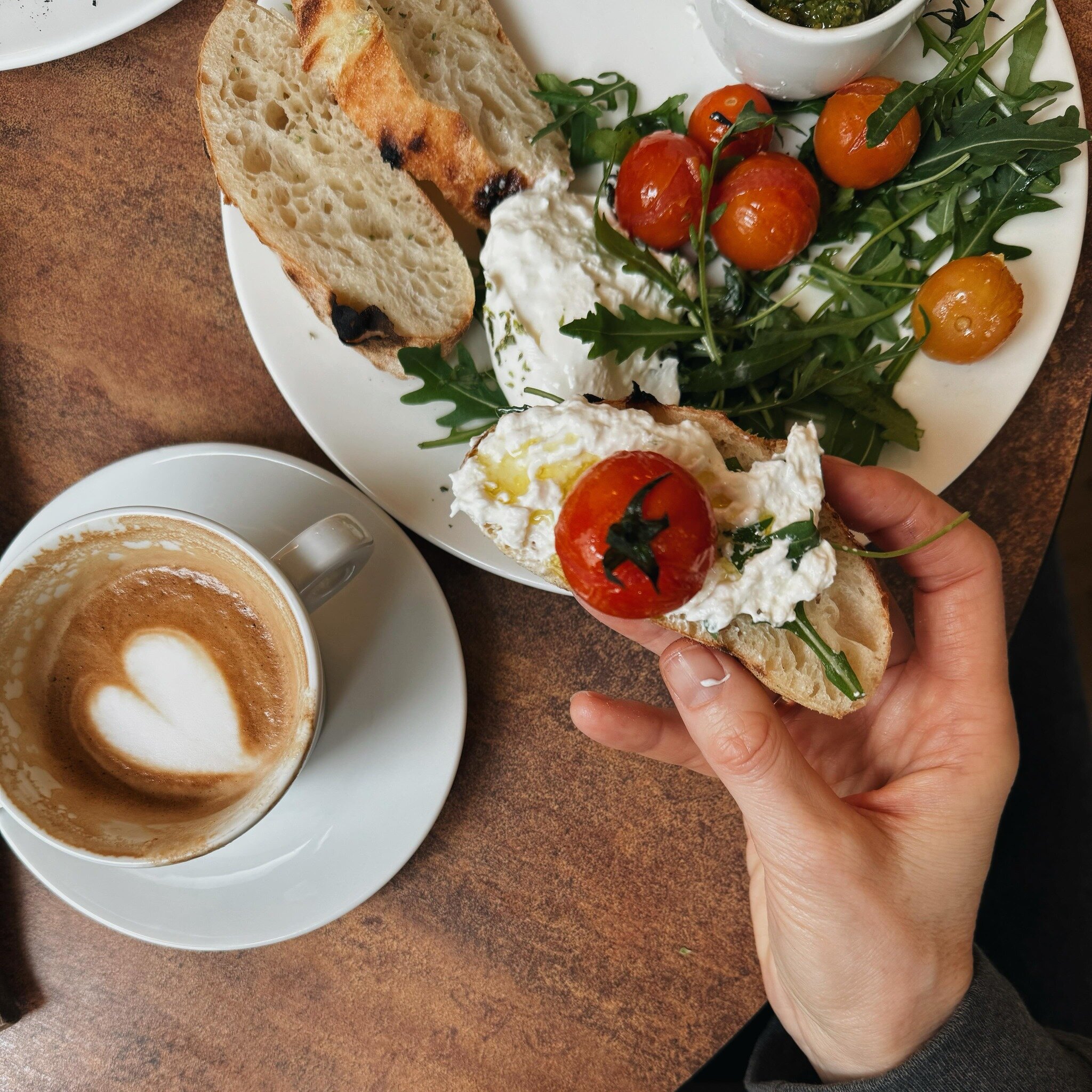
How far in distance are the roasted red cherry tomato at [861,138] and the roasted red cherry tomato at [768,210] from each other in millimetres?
53

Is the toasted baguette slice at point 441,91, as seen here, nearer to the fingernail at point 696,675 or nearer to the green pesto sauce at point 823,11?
the green pesto sauce at point 823,11

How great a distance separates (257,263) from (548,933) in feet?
4.31

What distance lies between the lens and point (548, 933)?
63.1 inches

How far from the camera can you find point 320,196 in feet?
4.93

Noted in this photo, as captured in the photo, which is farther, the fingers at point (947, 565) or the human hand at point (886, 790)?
→ the fingers at point (947, 565)

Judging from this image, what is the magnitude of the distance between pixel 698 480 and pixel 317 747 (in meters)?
0.86

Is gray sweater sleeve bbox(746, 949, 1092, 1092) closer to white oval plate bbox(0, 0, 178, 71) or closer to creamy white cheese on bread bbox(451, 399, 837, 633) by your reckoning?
creamy white cheese on bread bbox(451, 399, 837, 633)

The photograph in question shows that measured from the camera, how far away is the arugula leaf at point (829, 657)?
1.13 meters

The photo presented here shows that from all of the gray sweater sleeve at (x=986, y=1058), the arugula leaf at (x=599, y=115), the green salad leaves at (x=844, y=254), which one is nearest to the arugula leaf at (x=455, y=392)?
the green salad leaves at (x=844, y=254)

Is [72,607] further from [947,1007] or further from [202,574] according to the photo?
[947,1007]

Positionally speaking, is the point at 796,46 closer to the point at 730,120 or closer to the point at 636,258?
the point at 730,120

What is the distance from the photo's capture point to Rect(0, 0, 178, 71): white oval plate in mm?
1534

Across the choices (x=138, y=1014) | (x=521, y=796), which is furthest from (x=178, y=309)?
(x=138, y=1014)

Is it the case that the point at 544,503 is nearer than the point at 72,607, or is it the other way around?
the point at 544,503
